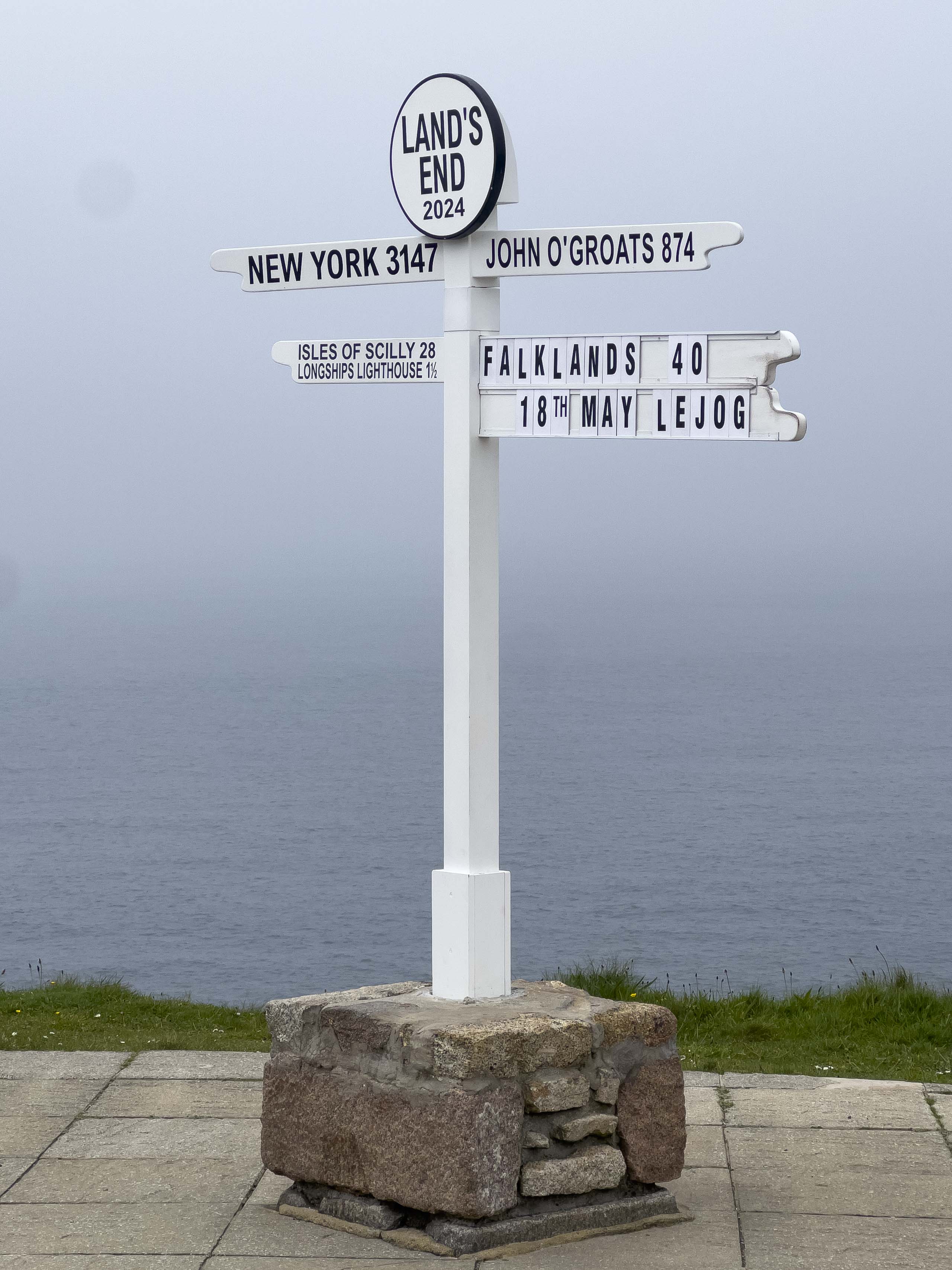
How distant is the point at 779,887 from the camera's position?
25.4 meters

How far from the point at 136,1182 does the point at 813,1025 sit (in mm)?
3750

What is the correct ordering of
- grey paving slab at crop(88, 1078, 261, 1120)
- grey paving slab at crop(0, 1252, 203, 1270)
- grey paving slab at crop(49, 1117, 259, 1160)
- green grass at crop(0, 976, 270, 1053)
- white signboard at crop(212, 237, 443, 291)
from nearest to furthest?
1. grey paving slab at crop(0, 1252, 203, 1270)
2. white signboard at crop(212, 237, 443, 291)
3. grey paving slab at crop(49, 1117, 259, 1160)
4. grey paving slab at crop(88, 1078, 261, 1120)
5. green grass at crop(0, 976, 270, 1053)

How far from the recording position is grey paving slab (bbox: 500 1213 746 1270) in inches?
184

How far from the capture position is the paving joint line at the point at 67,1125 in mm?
5449

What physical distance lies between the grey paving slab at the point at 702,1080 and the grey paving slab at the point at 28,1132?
0.96 meters

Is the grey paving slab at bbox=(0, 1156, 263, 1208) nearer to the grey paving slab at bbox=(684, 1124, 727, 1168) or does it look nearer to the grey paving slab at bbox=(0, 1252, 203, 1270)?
the grey paving slab at bbox=(0, 1252, 203, 1270)

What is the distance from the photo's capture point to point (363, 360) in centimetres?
554

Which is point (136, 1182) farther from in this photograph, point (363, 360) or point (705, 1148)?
point (363, 360)

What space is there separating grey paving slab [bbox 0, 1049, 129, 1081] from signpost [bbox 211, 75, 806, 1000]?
7.14 ft

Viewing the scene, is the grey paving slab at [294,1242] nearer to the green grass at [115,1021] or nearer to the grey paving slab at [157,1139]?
the grey paving slab at [157,1139]

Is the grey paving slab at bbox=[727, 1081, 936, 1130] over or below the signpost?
below

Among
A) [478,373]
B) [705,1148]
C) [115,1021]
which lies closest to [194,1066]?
[115,1021]

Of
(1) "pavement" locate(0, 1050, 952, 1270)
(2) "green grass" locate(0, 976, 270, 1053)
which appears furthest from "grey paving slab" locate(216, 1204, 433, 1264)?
(2) "green grass" locate(0, 976, 270, 1053)

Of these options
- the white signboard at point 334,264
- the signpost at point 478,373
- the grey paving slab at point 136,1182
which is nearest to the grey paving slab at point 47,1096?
the grey paving slab at point 136,1182
